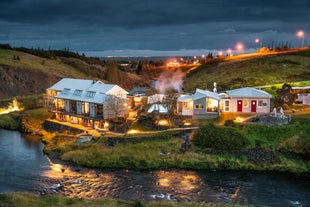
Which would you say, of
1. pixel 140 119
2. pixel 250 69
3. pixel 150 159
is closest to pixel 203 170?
pixel 150 159

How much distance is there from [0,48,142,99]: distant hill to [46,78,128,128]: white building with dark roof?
46978 millimetres

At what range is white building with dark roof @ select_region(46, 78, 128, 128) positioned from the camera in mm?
64750

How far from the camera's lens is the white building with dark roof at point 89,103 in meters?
64.8

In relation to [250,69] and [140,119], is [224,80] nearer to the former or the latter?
[250,69]

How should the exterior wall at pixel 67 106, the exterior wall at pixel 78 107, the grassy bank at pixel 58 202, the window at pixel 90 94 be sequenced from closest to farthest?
the grassy bank at pixel 58 202 → the window at pixel 90 94 → the exterior wall at pixel 78 107 → the exterior wall at pixel 67 106

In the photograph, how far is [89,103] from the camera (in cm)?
6806

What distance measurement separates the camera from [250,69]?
4557 inches

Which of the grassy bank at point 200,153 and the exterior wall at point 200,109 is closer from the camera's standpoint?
the grassy bank at point 200,153

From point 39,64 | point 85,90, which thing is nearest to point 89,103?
point 85,90

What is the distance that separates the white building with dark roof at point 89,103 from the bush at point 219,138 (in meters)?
17.1

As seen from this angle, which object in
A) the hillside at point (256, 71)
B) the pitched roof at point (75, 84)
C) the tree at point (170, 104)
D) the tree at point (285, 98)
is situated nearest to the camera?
the tree at point (170, 104)

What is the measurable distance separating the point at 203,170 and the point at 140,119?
1660cm

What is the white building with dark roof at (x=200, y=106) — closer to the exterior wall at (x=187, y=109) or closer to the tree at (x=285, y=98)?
the exterior wall at (x=187, y=109)

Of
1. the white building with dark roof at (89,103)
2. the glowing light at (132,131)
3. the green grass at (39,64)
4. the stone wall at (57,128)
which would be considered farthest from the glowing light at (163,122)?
the green grass at (39,64)
